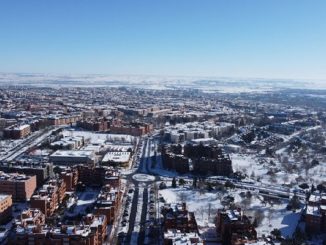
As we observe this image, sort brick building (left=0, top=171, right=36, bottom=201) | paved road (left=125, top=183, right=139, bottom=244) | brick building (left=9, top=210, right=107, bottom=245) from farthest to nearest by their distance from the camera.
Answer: brick building (left=0, top=171, right=36, bottom=201) → paved road (left=125, top=183, right=139, bottom=244) → brick building (left=9, top=210, right=107, bottom=245)

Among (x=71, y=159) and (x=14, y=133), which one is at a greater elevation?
(x=14, y=133)

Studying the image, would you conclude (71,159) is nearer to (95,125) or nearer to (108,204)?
(108,204)

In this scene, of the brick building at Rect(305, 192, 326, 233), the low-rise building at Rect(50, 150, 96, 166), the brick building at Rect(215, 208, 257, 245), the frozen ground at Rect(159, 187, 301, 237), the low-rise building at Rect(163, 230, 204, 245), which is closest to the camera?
the low-rise building at Rect(163, 230, 204, 245)

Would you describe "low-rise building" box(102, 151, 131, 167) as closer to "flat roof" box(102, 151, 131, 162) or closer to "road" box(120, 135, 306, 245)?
"flat roof" box(102, 151, 131, 162)

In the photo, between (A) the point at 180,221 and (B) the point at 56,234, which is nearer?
(B) the point at 56,234

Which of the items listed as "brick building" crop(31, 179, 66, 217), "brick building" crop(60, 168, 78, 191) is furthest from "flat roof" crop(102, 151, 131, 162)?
"brick building" crop(31, 179, 66, 217)

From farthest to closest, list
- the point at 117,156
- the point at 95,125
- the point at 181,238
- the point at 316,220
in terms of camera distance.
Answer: the point at 95,125, the point at 117,156, the point at 316,220, the point at 181,238

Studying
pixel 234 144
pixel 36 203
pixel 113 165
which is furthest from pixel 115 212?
pixel 234 144

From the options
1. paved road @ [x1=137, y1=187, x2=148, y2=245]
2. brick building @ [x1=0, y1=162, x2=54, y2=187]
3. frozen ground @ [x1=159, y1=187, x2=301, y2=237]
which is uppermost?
brick building @ [x1=0, y1=162, x2=54, y2=187]

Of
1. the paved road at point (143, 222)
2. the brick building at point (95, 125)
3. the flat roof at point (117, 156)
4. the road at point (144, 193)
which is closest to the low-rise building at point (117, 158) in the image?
the flat roof at point (117, 156)

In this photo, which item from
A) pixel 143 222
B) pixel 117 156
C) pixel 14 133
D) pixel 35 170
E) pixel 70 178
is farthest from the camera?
pixel 14 133

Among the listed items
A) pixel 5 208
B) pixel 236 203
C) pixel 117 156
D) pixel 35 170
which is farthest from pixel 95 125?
pixel 5 208

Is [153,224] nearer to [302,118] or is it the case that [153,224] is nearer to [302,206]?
[302,206]
